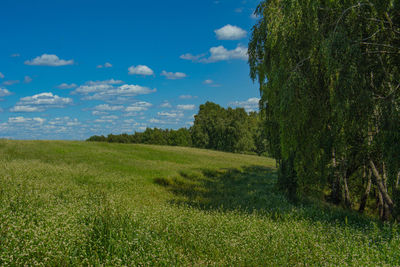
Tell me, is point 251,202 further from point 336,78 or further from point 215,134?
point 215,134

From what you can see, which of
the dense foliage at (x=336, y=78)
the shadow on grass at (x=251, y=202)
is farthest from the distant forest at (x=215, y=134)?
the dense foliage at (x=336, y=78)

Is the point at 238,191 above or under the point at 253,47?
under

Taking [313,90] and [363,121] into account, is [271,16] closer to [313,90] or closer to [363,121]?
[313,90]

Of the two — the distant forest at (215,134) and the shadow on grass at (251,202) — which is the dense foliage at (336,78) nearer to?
the shadow on grass at (251,202)

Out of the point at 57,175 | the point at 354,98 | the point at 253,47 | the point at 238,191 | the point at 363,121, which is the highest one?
the point at 253,47

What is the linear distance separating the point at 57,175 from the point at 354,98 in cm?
1466

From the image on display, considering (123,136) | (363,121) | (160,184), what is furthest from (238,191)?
(123,136)

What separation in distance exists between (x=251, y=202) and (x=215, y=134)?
6078 centimetres

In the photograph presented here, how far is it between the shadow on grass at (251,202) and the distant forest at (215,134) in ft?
146

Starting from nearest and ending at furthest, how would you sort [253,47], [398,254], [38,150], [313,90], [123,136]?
[398,254]
[313,90]
[253,47]
[38,150]
[123,136]

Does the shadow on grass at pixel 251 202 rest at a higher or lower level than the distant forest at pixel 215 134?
lower

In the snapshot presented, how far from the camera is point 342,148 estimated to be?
945 centimetres

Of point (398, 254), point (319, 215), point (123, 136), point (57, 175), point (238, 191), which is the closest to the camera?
point (398, 254)

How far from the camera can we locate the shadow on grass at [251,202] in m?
10.2
